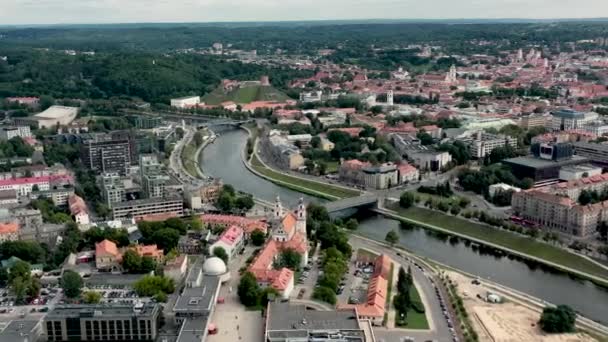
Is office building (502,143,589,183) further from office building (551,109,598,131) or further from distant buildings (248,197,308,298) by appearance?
distant buildings (248,197,308,298)

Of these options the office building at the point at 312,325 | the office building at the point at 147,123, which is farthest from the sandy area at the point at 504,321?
the office building at the point at 147,123

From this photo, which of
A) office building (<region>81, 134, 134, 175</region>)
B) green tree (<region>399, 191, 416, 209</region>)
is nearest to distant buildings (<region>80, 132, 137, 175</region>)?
office building (<region>81, 134, 134, 175</region>)

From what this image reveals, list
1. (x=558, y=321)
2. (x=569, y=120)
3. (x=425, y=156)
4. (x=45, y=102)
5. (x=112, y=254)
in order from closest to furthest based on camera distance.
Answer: (x=558, y=321) < (x=112, y=254) < (x=425, y=156) < (x=569, y=120) < (x=45, y=102)

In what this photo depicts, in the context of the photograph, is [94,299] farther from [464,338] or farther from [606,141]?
[606,141]

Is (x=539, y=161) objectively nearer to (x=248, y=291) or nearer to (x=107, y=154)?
(x=248, y=291)

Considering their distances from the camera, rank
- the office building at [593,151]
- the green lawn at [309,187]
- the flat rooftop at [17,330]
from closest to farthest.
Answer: the flat rooftop at [17,330] → the green lawn at [309,187] → the office building at [593,151]

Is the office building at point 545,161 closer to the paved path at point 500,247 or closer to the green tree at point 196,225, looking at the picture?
the paved path at point 500,247

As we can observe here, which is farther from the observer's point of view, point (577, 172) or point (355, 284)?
point (577, 172)

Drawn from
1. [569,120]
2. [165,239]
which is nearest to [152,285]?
[165,239]
